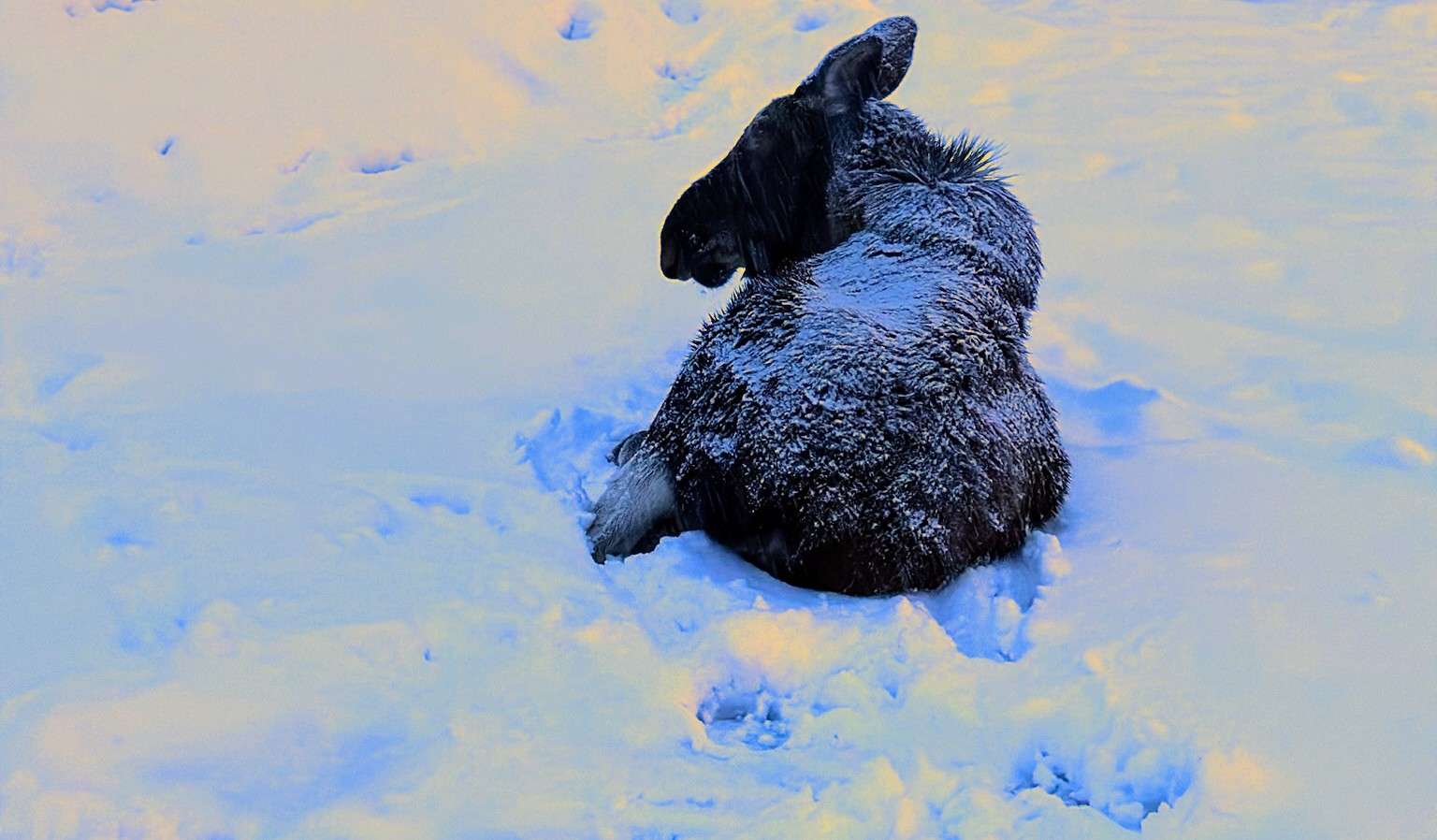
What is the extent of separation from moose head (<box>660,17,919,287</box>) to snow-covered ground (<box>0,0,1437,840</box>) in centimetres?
67

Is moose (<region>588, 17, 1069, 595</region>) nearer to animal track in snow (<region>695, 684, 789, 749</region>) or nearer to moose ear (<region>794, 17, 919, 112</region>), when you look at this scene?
moose ear (<region>794, 17, 919, 112</region>)

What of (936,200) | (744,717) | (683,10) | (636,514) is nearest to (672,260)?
(936,200)

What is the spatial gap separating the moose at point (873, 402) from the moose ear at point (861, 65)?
0.01 m

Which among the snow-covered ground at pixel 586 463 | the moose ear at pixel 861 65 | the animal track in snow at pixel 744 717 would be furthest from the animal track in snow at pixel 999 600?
the moose ear at pixel 861 65

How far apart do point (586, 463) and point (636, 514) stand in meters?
0.71

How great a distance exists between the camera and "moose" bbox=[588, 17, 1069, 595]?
357 cm

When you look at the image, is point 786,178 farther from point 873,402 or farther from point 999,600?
point 999,600

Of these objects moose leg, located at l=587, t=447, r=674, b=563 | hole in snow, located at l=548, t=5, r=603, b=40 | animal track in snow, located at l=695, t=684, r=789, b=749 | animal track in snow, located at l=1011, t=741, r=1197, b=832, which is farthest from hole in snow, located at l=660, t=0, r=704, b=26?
animal track in snow, located at l=1011, t=741, r=1197, b=832

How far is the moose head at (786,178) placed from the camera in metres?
4.81

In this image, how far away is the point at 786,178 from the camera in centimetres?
495

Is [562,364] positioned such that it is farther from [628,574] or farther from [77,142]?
[77,142]

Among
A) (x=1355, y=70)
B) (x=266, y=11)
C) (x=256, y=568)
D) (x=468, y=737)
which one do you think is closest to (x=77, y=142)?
(x=266, y=11)

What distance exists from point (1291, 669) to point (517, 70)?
7.89 meters

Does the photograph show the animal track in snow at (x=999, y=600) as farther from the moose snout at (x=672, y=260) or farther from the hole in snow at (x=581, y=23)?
the hole in snow at (x=581, y=23)
